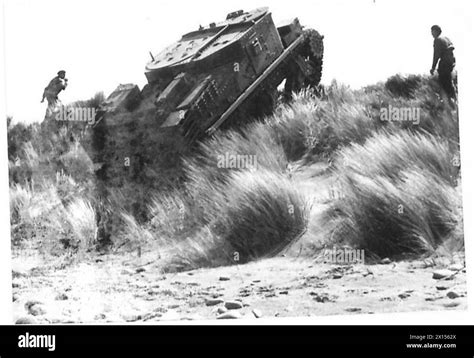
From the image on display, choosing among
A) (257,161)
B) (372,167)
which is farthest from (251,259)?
(372,167)

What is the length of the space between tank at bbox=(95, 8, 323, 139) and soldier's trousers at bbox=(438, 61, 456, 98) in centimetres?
123

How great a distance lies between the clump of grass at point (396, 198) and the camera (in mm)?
7555

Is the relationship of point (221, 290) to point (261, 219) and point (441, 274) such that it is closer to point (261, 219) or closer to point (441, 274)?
point (261, 219)

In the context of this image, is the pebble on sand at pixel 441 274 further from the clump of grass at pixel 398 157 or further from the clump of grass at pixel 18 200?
the clump of grass at pixel 18 200

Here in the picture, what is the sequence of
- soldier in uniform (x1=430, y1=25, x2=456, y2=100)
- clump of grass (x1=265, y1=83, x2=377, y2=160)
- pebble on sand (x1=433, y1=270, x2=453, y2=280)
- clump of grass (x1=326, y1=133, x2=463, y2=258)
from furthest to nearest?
soldier in uniform (x1=430, y1=25, x2=456, y2=100), clump of grass (x1=265, y1=83, x2=377, y2=160), clump of grass (x1=326, y1=133, x2=463, y2=258), pebble on sand (x1=433, y1=270, x2=453, y2=280)


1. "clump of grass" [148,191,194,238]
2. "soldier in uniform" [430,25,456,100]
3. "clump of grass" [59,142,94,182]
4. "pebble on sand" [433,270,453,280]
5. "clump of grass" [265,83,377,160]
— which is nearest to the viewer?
"pebble on sand" [433,270,453,280]

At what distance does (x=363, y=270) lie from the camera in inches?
295

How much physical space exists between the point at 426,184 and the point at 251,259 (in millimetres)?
1824

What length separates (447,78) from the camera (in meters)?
8.23

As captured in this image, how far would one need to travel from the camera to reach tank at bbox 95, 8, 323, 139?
26.2 feet

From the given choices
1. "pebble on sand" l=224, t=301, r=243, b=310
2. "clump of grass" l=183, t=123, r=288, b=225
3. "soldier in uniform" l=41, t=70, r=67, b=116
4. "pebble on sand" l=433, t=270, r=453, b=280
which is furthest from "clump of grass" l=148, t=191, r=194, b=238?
"pebble on sand" l=433, t=270, r=453, b=280

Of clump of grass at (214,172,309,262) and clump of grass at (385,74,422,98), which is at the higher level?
clump of grass at (385,74,422,98)

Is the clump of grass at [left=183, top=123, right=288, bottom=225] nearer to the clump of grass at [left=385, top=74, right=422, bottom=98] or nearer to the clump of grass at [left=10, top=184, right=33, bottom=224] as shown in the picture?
the clump of grass at [left=385, top=74, right=422, bottom=98]
